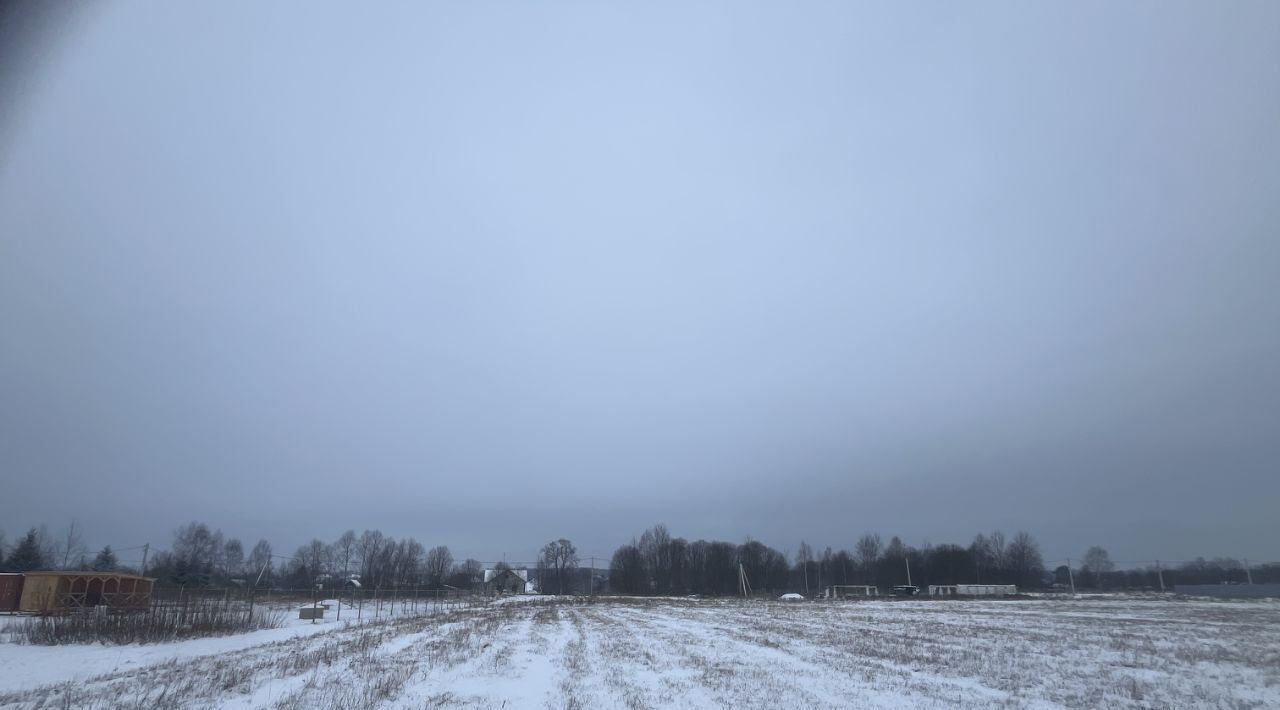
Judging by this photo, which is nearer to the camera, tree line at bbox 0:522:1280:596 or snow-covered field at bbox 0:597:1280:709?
snow-covered field at bbox 0:597:1280:709

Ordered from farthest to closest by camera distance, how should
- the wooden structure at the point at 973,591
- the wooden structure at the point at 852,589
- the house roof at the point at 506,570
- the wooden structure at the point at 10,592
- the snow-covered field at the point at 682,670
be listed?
the house roof at the point at 506,570
the wooden structure at the point at 852,589
the wooden structure at the point at 973,591
the wooden structure at the point at 10,592
the snow-covered field at the point at 682,670

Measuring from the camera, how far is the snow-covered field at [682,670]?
12.6 meters

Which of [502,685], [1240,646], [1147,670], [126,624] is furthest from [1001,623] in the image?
[126,624]

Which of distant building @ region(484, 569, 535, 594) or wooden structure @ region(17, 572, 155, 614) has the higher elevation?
wooden structure @ region(17, 572, 155, 614)

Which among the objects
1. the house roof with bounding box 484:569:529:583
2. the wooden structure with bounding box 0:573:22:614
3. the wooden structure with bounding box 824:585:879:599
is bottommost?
the wooden structure with bounding box 824:585:879:599

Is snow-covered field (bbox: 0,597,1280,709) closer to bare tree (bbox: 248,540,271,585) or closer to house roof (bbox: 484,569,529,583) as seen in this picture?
bare tree (bbox: 248,540,271,585)

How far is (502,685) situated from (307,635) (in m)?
19.6

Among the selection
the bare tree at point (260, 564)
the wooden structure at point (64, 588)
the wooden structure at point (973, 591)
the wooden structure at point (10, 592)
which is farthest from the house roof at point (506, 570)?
the wooden structure at point (64, 588)

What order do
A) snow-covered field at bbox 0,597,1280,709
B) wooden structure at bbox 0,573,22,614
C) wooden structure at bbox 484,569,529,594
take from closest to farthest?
snow-covered field at bbox 0,597,1280,709
wooden structure at bbox 0,573,22,614
wooden structure at bbox 484,569,529,594

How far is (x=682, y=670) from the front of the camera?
16688 mm

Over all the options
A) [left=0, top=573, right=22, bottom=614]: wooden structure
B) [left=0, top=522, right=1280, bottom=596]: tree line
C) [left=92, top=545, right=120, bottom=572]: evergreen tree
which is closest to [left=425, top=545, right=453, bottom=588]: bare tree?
[left=0, top=522, right=1280, bottom=596]: tree line

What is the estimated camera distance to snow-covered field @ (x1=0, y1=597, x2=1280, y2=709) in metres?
12.6

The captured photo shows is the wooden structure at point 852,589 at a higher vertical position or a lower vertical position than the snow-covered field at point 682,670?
lower

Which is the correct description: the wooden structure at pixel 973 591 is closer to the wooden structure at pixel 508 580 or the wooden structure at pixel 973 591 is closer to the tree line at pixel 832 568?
the tree line at pixel 832 568
